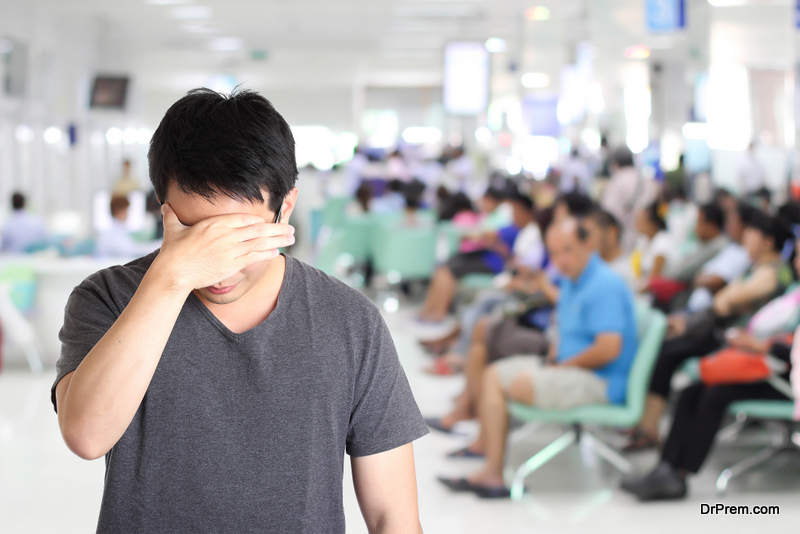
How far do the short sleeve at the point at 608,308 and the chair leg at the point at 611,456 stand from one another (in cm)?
70

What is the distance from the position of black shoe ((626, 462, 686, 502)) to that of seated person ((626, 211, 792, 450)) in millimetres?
539

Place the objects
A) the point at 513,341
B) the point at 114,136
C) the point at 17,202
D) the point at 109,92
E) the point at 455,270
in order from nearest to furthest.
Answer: the point at 513,341, the point at 455,270, the point at 17,202, the point at 109,92, the point at 114,136

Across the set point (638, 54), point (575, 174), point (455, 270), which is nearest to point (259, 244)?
point (455, 270)

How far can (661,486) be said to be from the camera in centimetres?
331

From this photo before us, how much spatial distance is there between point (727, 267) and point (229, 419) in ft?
13.3

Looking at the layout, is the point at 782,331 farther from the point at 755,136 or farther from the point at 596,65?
the point at 596,65

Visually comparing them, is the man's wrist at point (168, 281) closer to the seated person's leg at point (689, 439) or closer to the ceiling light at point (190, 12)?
the seated person's leg at point (689, 439)

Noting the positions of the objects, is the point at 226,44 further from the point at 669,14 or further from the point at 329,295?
the point at 329,295

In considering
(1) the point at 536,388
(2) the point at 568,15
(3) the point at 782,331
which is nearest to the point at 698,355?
(3) the point at 782,331

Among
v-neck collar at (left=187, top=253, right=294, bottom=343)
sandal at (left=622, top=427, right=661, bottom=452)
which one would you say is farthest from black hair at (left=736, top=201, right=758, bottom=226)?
v-neck collar at (left=187, top=253, right=294, bottom=343)

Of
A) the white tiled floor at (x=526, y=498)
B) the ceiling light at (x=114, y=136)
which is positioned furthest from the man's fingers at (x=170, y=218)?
the ceiling light at (x=114, y=136)

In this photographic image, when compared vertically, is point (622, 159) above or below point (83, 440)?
above

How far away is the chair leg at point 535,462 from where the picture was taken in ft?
11.4

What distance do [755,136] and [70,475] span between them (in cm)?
539
